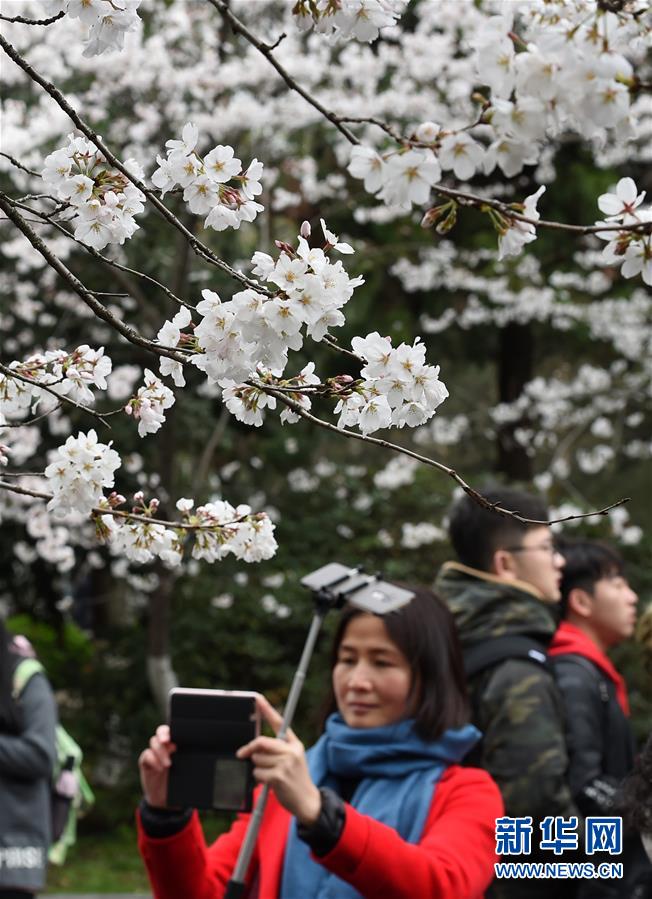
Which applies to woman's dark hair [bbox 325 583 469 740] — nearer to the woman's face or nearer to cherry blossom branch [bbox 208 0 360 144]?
the woman's face

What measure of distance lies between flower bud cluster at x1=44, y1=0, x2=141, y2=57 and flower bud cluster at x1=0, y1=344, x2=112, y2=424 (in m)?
0.50

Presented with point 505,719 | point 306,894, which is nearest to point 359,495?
point 505,719

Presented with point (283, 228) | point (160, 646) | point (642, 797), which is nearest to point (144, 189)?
point (642, 797)

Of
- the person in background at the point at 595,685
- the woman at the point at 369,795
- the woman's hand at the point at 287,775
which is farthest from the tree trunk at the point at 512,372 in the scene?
the woman's hand at the point at 287,775

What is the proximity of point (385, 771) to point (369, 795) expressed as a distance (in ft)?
0.21

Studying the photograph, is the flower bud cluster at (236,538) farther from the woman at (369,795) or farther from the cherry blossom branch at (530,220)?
the cherry blossom branch at (530,220)

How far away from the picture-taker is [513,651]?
3.34 meters

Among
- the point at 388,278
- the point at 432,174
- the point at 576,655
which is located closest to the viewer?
the point at 432,174

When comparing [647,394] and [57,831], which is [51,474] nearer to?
[57,831]

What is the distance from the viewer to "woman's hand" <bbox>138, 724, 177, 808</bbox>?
2641 millimetres

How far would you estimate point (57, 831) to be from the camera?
14.4ft

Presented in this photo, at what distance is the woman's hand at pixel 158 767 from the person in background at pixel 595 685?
1.13m

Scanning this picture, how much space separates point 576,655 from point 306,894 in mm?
1368

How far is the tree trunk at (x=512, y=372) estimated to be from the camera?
37.4ft
